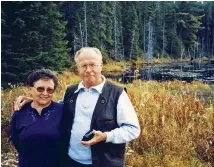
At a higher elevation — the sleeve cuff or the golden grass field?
the sleeve cuff

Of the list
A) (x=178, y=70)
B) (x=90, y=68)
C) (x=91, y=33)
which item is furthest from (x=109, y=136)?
(x=178, y=70)

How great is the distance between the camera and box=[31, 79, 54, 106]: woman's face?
1.84 meters

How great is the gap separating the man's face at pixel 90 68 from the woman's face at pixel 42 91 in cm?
23

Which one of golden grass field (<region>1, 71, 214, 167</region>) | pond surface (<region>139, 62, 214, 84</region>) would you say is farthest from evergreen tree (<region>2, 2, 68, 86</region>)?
pond surface (<region>139, 62, 214, 84</region>)

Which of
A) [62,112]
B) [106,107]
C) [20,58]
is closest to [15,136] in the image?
[62,112]

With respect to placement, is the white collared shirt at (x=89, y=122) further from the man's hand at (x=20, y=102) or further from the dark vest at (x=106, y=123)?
the man's hand at (x=20, y=102)

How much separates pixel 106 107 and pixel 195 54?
475 inches

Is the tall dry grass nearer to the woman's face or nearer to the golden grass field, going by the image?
the golden grass field

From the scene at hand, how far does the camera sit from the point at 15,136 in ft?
6.14

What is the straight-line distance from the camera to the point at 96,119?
1.64 m

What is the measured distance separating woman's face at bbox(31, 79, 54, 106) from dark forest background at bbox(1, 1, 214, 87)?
467 cm

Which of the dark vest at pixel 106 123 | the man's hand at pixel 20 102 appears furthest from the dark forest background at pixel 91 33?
the dark vest at pixel 106 123

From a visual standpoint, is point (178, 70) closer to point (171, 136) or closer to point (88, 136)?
point (171, 136)

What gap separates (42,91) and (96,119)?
381 mm
